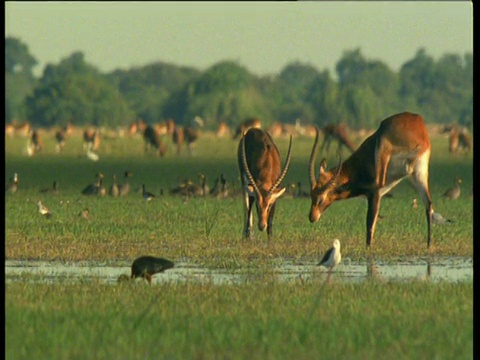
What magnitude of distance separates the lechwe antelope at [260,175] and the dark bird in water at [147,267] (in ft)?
10.9

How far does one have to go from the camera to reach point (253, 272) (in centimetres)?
1170

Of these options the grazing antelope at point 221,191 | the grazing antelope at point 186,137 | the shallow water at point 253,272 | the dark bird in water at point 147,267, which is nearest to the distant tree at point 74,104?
the grazing antelope at point 186,137

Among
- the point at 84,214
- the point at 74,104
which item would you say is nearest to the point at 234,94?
the point at 74,104

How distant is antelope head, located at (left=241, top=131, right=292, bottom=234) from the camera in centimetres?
1432

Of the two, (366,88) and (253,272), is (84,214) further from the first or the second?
(366,88)

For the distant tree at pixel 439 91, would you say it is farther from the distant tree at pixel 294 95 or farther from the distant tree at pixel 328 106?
the distant tree at pixel 328 106

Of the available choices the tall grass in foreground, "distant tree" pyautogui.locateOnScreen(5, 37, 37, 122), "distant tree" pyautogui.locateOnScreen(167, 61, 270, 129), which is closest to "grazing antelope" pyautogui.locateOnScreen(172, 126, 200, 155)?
"distant tree" pyautogui.locateOnScreen(167, 61, 270, 129)

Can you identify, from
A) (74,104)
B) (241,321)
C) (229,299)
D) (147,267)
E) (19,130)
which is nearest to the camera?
(241,321)

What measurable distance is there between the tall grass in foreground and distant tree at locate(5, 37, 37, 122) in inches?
3061

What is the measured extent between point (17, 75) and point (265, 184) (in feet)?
328

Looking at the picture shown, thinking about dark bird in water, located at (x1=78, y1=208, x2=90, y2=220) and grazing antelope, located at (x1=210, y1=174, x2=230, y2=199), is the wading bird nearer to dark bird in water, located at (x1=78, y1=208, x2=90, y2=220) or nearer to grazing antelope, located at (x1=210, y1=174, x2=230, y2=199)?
dark bird in water, located at (x1=78, y1=208, x2=90, y2=220)

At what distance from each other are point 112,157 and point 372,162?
27.2 metres

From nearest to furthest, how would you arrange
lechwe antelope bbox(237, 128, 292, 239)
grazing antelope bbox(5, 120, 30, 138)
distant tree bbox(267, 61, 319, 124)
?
lechwe antelope bbox(237, 128, 292, 239)
grazing antelope bbox(5, 120, 30, 138)
distant tree bbox(267, 61, 319, 124)

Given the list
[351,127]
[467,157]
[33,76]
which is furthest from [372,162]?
[33,76]
